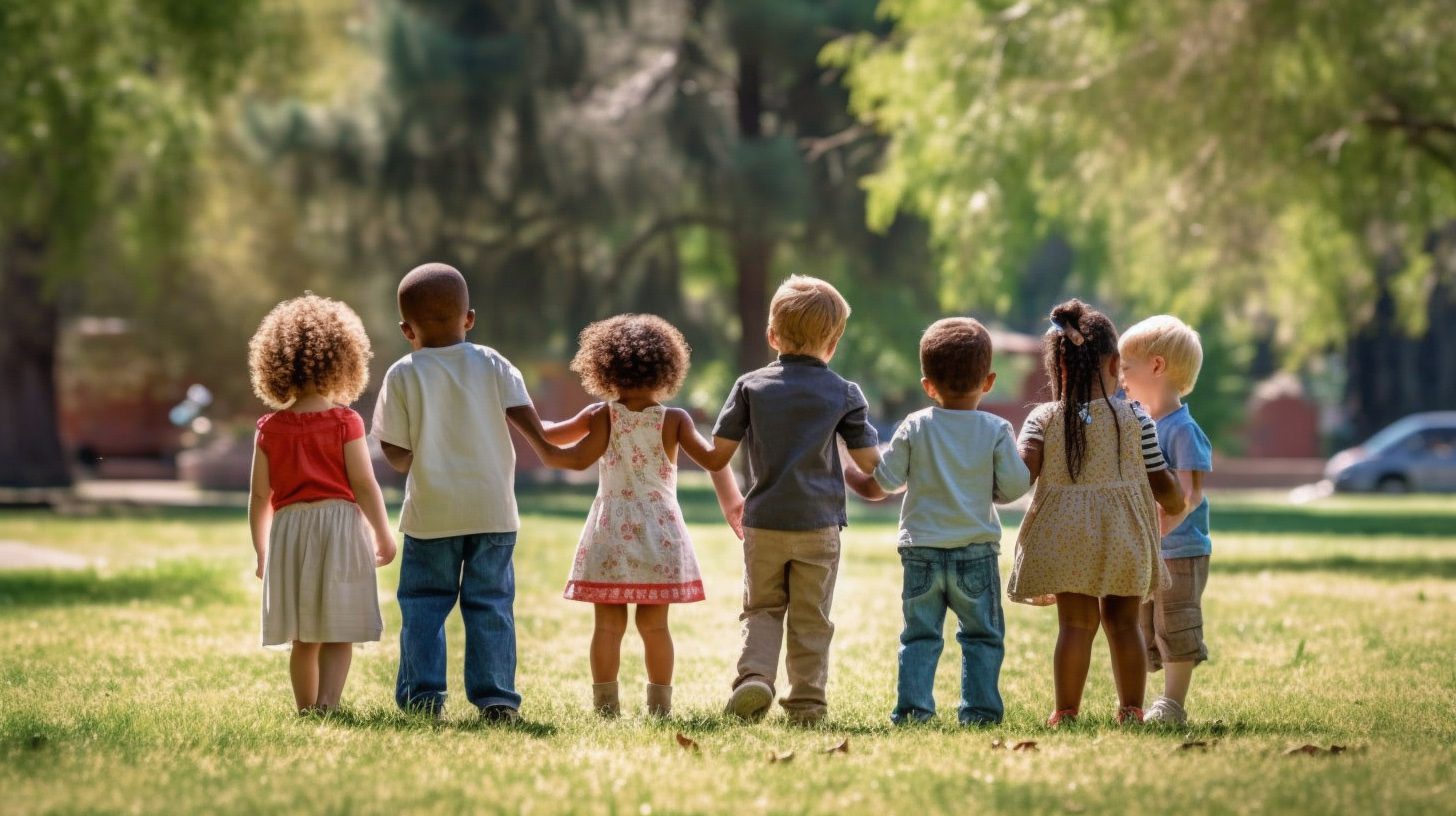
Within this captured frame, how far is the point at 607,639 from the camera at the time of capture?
683 cm

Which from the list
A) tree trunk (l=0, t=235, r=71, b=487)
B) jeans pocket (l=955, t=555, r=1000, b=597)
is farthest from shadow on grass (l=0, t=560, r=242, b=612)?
tree trunk (l=0, t=235, r=71, b=487)

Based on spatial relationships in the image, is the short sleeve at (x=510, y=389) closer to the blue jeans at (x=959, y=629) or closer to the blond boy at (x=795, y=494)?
the blond boy at (x=795, y=494)

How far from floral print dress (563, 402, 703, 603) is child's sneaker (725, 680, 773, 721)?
377 millimetres

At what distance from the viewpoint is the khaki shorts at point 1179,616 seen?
268 inches

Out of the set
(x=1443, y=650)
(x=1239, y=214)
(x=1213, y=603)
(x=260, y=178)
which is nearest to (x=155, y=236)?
(x=260, y=178)

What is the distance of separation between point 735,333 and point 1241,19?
1723 cm

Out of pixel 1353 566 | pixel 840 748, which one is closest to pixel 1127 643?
pixel 840 748

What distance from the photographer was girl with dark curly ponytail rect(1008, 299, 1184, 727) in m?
6.52

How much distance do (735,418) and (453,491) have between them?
105cm

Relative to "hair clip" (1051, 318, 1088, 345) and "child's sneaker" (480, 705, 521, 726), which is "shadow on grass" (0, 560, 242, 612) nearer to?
"child's sneaker" (480, 705, 521, 726)

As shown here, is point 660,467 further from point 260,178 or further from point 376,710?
point 260,178

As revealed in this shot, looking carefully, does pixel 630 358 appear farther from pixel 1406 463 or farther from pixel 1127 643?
pixel 1406 463

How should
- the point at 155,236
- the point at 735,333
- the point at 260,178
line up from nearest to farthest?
the point at 155,236, the point at 735,333, the point at 260,178

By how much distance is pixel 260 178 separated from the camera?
3488 centimetres
